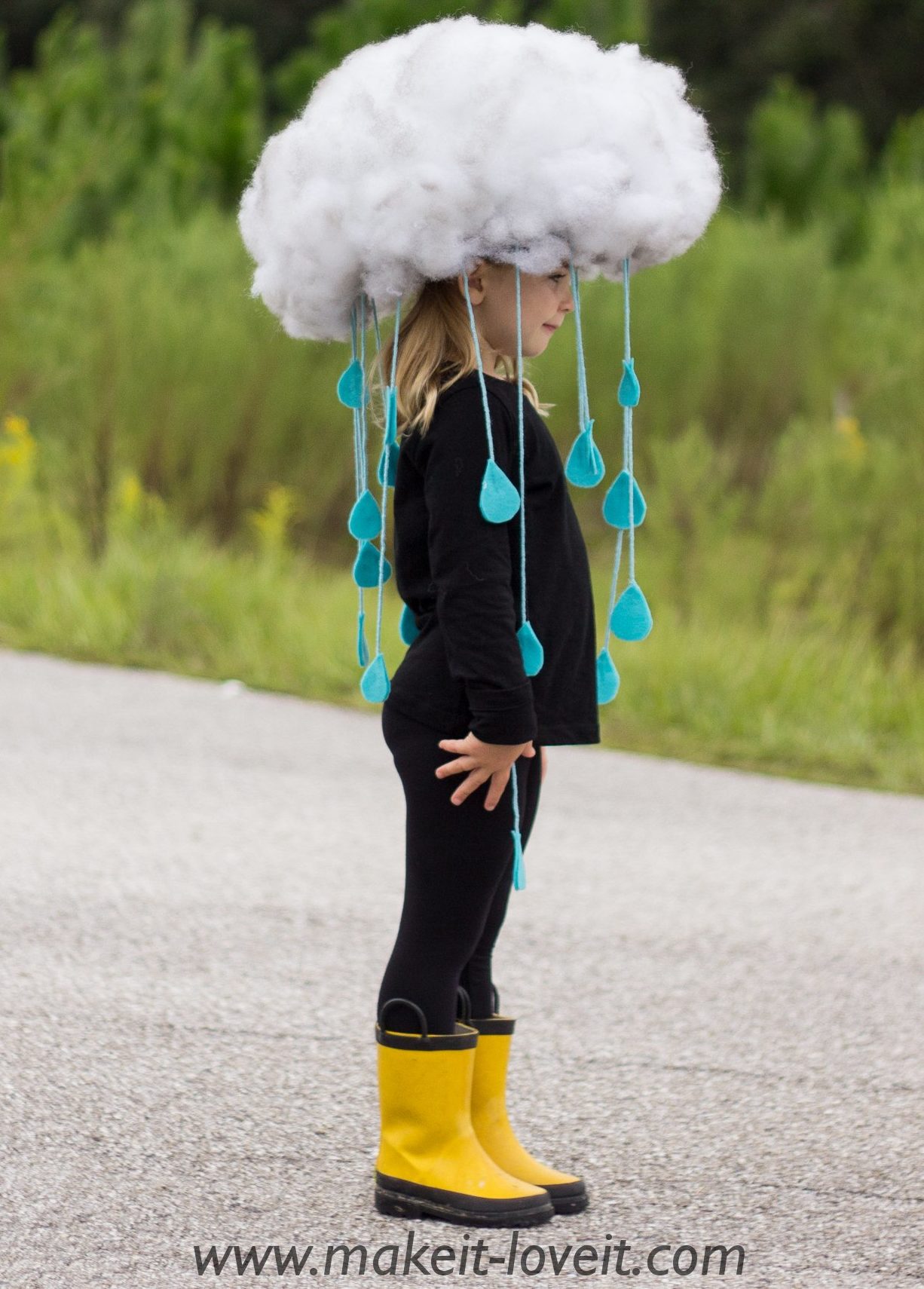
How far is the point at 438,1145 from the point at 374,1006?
94 centimetres

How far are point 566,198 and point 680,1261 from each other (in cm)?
139

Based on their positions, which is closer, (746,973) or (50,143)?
(746,973)

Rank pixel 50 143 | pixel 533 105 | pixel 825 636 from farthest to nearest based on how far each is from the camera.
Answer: pixel 50 143 < pixel 825 636 < pixel 533 105

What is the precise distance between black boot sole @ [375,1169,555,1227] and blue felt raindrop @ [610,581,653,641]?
780mm

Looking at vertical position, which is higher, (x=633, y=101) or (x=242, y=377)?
(x=633, y=101)

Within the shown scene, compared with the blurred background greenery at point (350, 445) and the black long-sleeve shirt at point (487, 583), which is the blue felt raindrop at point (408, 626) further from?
the blurred background greenery at point (350, 445)

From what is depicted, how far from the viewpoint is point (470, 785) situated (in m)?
2.27

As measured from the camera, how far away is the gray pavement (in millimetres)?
2369

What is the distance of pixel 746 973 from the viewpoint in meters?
3.68

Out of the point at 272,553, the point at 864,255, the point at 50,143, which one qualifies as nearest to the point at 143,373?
the point at 272,553

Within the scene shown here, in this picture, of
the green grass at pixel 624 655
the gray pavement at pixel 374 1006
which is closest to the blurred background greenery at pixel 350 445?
the green grass at pixel 624 655

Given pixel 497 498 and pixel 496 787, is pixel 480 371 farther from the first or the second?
pixel 496 787

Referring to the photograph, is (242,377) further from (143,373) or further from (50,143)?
(50,143)

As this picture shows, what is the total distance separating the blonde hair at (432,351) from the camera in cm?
233
